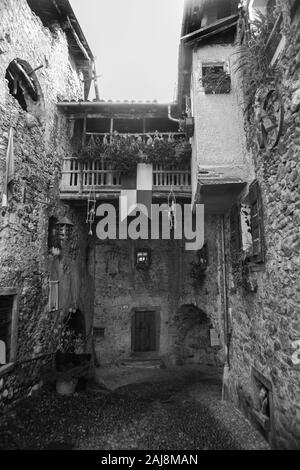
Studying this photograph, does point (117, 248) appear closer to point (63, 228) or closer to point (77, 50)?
point (63, 228)

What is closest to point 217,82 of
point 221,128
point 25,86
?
point 221,128

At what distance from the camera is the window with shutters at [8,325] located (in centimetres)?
585

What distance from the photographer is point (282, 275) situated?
13.6 feet

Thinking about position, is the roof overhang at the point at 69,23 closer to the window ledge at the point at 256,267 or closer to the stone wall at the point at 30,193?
the stone wall at the point at 30,193

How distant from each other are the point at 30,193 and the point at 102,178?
2473mm

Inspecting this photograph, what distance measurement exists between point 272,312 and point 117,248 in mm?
7970

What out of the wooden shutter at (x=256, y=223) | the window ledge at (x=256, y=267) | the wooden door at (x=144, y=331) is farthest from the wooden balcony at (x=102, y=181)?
the wooden door at (x=144, y=331)

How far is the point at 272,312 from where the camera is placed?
4.54 m

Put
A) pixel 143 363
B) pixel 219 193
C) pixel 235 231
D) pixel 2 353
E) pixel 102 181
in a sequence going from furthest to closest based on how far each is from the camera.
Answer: pixel 143 363 → pixel 102 181 → pixel 235 231 → pixel 219 193 → pixel 2 353

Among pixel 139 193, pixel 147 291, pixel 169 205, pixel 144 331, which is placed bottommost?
pixel 144 331

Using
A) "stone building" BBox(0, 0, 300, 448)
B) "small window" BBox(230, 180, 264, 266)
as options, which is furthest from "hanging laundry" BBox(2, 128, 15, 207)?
"small window" BBox(230, 180, 264, 266)

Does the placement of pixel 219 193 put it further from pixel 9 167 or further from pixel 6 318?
pixel 6 318

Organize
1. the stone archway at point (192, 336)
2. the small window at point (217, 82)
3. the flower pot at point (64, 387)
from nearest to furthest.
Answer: the small window at point (217, 82) → the flower pot at point (64, 387) → the stone archway at point (192, 336)

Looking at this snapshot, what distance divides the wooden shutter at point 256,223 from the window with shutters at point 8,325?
4958 mm
